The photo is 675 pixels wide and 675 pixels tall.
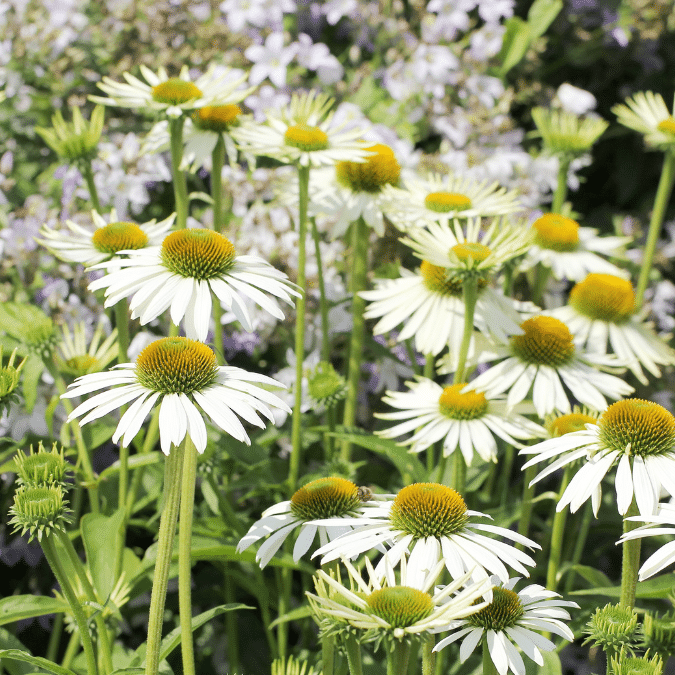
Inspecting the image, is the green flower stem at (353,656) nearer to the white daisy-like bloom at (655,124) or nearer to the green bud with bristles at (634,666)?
the green bud with bristles at (634,666)

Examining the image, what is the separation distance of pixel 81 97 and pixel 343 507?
2.68m

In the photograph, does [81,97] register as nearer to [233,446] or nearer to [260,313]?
[260,313]

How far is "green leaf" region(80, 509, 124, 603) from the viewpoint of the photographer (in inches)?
68.7

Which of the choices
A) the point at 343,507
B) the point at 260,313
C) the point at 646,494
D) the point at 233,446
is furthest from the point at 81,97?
the point at 646,494

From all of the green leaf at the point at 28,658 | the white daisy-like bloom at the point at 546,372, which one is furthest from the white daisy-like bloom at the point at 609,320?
the green leaf at the point at 28,658

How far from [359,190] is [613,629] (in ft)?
4.72

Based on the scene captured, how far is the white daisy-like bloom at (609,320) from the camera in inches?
88.4

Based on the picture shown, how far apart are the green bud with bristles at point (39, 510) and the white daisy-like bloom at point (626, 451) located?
2.70ft

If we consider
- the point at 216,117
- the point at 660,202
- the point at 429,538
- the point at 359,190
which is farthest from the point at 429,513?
the point at 660,202

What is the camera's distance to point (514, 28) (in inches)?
146

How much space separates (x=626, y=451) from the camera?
1.37 m

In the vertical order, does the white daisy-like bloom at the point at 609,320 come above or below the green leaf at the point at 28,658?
above

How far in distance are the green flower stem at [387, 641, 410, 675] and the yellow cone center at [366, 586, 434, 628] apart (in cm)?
5

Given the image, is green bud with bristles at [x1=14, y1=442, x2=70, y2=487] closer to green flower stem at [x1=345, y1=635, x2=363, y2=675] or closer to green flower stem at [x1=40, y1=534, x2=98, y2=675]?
green flower stem at [x1=40, y1=534, x2=98, y2=675]
